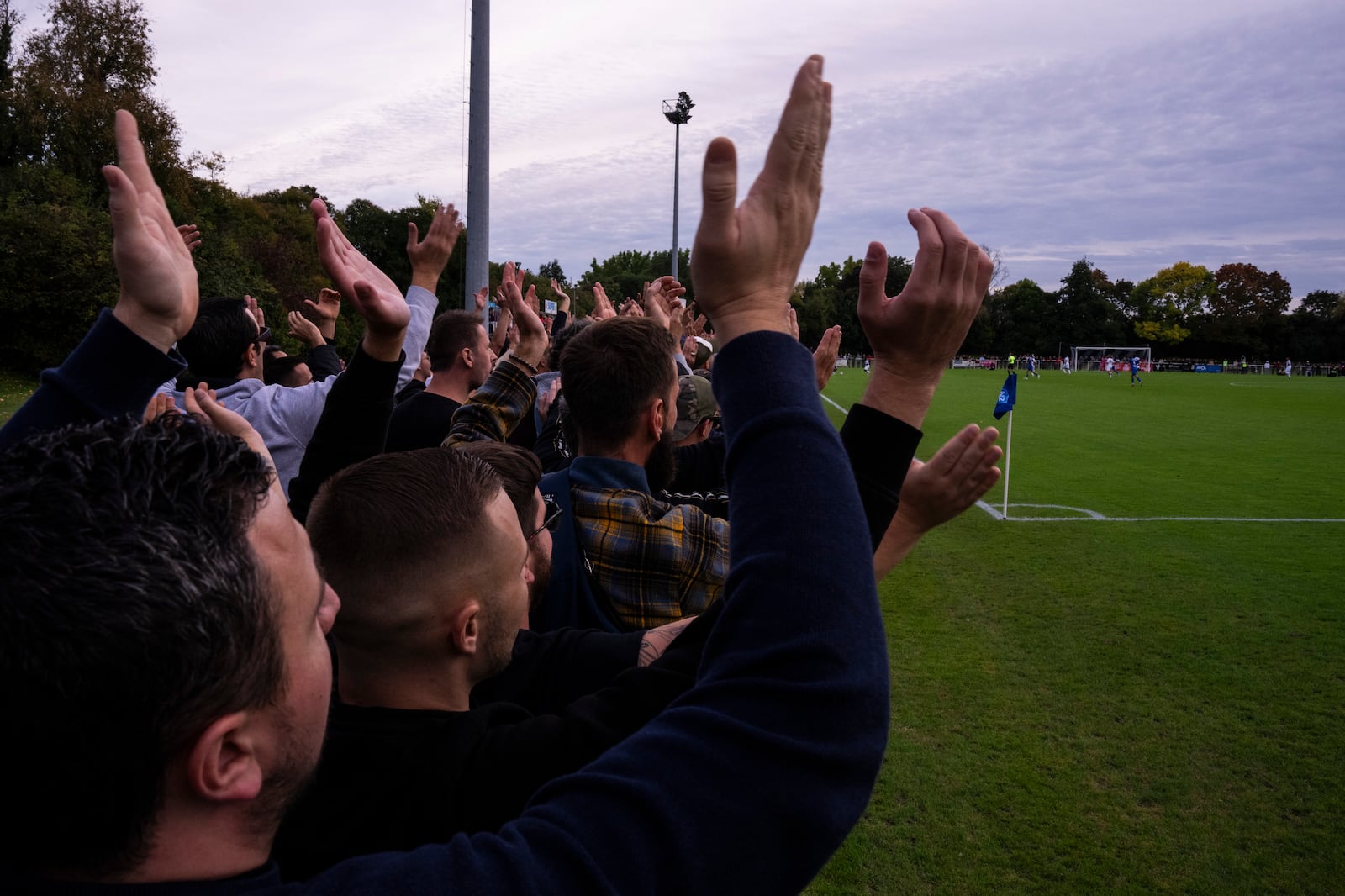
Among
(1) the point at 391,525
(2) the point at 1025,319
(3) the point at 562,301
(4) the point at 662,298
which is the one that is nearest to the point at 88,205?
(3) the point at 562,301

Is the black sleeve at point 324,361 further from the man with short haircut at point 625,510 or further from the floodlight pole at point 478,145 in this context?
the man with short haircut at point 625,510

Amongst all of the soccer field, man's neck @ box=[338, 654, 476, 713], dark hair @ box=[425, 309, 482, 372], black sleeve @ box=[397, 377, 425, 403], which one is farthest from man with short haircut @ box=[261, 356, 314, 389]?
man's neck @ box=[338, 654, 476, 713]

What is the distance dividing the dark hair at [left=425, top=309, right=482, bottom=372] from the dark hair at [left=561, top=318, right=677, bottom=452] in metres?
1.96

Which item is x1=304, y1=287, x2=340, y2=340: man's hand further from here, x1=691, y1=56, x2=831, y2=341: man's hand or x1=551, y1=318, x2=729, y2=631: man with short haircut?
x1=691, y1=56, x2=831, y2=341: man's hand

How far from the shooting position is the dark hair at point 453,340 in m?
4.74

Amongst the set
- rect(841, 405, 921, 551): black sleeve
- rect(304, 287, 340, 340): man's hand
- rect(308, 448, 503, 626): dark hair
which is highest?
rect(304, 287, 340, 340): man's hand

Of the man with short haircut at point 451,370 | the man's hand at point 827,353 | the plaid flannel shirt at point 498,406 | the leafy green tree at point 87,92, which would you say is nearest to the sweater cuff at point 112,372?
the plaid flannel shirt at point 498,406

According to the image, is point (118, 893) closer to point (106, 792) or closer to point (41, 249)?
point (106, 792)

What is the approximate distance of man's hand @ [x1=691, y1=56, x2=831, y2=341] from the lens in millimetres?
1148

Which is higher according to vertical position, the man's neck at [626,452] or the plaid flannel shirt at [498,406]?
the plaid flannel shirt at [498,406]

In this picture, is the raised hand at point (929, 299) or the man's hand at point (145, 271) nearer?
the raised hand at point (929, 299)

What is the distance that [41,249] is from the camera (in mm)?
26422

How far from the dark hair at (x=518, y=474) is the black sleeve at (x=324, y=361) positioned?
491cm

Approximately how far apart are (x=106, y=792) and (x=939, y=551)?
33.2ft
